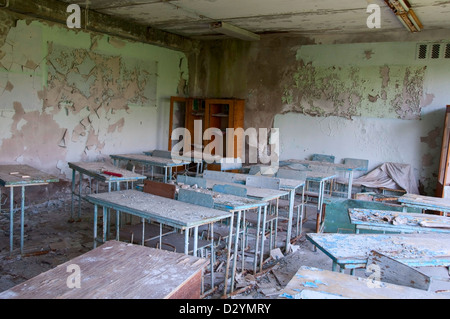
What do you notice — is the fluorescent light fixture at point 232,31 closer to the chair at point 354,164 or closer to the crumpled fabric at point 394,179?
the chair at point 354,164

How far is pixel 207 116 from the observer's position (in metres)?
8.17

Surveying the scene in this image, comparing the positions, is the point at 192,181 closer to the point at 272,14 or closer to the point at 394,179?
the point at 272,14

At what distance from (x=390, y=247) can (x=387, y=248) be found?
4cm

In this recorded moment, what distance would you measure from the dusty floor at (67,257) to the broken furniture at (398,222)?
769 millimetres

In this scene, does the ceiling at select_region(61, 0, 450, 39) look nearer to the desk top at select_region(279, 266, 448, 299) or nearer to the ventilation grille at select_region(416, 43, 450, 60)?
the ventilation grille at select_region(416, 43, 450, 60)

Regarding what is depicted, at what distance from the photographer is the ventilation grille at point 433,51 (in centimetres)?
611

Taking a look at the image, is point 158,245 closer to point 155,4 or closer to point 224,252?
point 224,252

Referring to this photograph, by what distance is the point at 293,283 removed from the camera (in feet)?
5.91

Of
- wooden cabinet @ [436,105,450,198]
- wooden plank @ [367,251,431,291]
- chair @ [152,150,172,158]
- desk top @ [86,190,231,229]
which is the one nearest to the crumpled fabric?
wooden cabinet @ [436,105,450,198]

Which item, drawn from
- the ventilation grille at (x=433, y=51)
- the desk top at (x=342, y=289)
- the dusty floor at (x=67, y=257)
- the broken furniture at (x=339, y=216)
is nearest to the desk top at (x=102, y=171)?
the dusty floor at (x=67, y=257)

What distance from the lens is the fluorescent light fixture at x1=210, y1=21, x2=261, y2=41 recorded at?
21.7ft

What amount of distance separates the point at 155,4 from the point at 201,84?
3.24 metres

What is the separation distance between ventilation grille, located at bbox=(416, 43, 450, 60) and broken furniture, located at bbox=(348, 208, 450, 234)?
153 inches

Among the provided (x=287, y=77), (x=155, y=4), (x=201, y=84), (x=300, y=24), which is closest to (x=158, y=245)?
(x=155, y=4)
